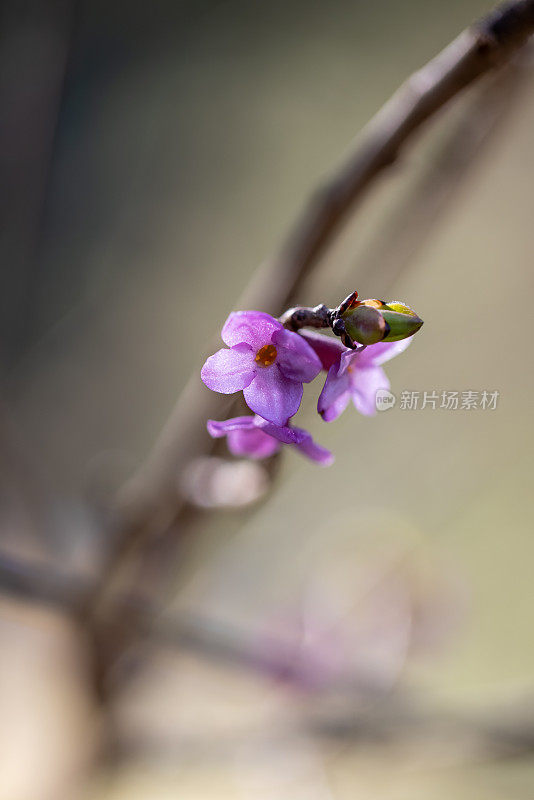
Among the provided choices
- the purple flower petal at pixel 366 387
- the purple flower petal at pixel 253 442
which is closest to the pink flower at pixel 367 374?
the purple flower petal at pixel 366 387

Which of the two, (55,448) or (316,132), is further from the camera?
(316,132)

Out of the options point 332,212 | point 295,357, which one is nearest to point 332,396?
point 295,357

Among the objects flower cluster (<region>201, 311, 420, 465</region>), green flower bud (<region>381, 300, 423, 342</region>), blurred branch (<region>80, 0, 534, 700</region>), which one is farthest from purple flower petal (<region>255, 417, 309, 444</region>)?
blurred branch (<region>80, 0, 534, 700</region>)

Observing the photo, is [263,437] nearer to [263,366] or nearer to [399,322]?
[263,366]

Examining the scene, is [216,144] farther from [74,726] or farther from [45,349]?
[74,726]

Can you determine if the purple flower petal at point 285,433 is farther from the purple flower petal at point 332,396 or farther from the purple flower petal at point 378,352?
the purple flower petal at point 378,352

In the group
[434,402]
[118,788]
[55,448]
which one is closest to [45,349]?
[55,448]

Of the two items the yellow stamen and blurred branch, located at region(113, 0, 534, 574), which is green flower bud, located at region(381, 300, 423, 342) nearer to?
the yellow stamen
